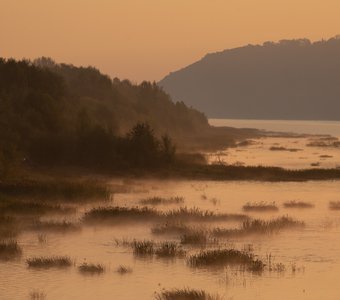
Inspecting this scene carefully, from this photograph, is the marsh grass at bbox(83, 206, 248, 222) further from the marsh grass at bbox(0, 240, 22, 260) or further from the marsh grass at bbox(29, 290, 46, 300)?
the marsh grass at bbox(29, 290, 46, 300)

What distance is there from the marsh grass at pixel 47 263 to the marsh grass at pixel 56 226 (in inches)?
280

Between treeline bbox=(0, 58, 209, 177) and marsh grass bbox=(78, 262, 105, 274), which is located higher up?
treeline bbox=(0, 58, 209, 177)

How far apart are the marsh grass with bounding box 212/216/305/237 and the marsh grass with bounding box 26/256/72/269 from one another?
7.95 m

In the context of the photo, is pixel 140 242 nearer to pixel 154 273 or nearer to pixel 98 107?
pixel 154 273

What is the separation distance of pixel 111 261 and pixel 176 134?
13988 cm

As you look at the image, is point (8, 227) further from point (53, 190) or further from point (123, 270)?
point (53, 190)

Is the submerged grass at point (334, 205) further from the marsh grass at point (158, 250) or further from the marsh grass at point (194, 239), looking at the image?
the marsh grass at point (158, 250)

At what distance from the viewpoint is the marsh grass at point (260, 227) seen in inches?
1220

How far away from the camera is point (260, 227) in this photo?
106 ft

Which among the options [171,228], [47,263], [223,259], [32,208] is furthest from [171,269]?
[32,208]

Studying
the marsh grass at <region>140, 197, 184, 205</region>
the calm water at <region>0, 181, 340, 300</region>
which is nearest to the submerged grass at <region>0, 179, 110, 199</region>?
the marsh grass at <region>140, 197, 184, 205</region>

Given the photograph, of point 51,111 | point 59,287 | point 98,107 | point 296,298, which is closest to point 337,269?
point 296,298

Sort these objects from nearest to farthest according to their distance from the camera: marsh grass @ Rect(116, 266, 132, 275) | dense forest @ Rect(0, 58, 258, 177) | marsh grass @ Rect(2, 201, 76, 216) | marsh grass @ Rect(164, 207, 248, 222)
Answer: marsh grass @ Rect(116, 266, 132, 275) < marsh grass @ Rect(164, 207, 248, 222) < marsh grass @ Rect(2, 201, 76, 216) < dense forest @ Rect(0, 58, 258, 177)

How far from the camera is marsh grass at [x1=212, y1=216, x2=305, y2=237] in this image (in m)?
31.0
